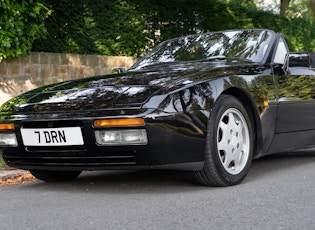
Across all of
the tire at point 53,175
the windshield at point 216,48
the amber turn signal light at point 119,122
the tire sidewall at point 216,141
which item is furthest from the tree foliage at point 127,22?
the amber turn signal light at point 119,122

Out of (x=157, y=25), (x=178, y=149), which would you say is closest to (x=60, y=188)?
(x=178, y=149)

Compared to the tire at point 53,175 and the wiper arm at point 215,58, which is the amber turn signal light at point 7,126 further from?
the wiper arm at point 215,58

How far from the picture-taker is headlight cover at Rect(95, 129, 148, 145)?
3947 millimetres

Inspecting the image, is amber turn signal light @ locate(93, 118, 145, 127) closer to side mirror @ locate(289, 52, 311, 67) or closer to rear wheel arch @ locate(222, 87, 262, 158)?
rear wheel arch @ locate(222, 87, 262, 158)

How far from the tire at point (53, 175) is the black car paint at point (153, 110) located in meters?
0.43

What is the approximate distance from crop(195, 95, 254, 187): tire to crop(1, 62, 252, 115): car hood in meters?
0.31

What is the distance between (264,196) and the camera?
4.07m

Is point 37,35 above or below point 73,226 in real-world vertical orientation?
above

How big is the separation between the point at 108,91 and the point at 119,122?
1.33ft

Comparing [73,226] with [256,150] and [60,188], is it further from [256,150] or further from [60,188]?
[256,150]

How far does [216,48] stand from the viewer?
5.48 m

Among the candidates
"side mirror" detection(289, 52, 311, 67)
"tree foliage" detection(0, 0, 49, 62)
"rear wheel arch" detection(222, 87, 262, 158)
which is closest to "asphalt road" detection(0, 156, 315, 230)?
"rear wheel arch" detection(222, 87, 262, 158)

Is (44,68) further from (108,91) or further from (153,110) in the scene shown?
(153,110)

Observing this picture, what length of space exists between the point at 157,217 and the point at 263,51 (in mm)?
2480
